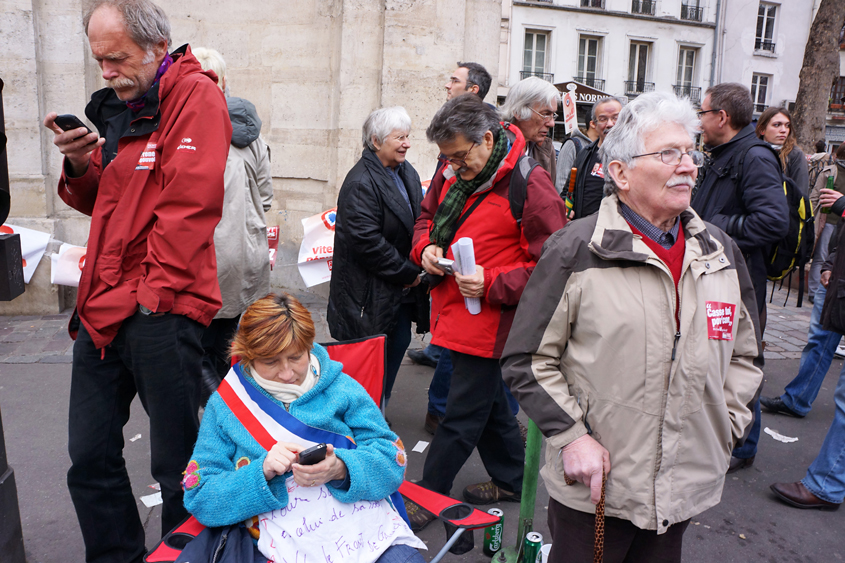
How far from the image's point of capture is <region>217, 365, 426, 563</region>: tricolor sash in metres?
1.91

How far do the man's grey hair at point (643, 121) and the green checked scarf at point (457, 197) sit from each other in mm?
864

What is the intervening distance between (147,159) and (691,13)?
38.6 meters

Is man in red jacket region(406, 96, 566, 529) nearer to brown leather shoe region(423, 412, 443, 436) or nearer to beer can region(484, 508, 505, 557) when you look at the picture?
beer can region(484, 508, 505, 557)

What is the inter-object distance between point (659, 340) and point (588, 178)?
292 cm

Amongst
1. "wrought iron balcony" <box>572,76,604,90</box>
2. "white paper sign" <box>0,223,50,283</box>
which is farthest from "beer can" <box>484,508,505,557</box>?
"wrought iron balcony" <box>572,76,604,90</box>

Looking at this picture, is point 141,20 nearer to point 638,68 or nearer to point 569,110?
point 569,110

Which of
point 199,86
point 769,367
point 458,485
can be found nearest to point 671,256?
point 199,86

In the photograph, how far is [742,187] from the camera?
349cm

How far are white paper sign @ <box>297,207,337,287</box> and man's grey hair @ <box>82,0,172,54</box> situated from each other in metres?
3.33

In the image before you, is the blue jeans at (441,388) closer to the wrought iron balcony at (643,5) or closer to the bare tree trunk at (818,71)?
the bare tree trunk at (818,71)

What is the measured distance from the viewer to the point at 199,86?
7.36 ft

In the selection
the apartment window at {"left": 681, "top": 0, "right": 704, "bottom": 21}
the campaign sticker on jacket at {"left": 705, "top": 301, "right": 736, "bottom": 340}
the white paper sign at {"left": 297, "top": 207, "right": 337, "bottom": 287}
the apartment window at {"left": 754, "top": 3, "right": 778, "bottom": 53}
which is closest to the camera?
the campaign sticker on jacket at {"left": 705, "top": 301, "right": 736, "bottom": 340}

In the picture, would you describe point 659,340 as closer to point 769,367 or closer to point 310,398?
point 310,398

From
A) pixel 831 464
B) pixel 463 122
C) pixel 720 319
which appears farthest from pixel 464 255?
pixel 831 464
